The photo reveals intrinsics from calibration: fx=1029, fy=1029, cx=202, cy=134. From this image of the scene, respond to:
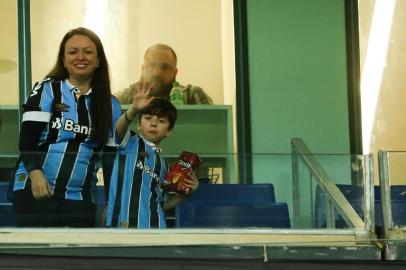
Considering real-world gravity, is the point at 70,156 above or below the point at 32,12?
below

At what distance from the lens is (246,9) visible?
9.59 m

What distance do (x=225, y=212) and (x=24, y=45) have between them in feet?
12.1

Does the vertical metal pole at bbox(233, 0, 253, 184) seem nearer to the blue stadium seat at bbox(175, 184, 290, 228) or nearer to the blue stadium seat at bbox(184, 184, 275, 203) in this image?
the blue stadium seat at bbox(184, 184, 275, 203)

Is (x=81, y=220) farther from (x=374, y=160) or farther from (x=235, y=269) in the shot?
(x=374, y=160)

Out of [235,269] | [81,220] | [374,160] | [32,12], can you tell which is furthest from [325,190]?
[32,12]

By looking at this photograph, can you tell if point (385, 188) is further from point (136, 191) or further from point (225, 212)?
point (136, 191)

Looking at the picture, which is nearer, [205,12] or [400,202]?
[400,202]

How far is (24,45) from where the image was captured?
941cm

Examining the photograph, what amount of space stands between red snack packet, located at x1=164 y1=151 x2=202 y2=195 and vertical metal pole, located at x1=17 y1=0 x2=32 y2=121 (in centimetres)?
321

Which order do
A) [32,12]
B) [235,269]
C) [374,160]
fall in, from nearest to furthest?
[235,269] → [374,160] → [32,12]

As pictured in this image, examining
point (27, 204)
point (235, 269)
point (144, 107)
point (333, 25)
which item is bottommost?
point (235, 269)

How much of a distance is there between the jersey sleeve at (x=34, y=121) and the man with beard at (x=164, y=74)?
123 inches

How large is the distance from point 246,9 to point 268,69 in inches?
23.5

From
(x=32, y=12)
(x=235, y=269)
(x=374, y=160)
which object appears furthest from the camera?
(x=32, y=12)
